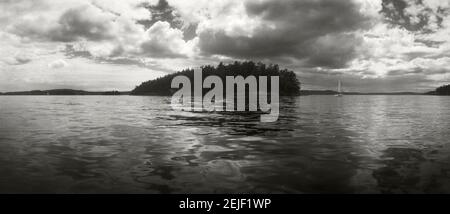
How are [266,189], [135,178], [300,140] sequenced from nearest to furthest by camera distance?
[266,189]
[135,178]
[300,140]

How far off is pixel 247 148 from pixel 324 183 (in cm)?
736

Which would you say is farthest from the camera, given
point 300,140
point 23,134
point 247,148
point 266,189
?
point 23,134

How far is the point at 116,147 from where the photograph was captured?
60.8 feet

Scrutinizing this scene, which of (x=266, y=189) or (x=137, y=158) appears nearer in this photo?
(x=266, y=189)
